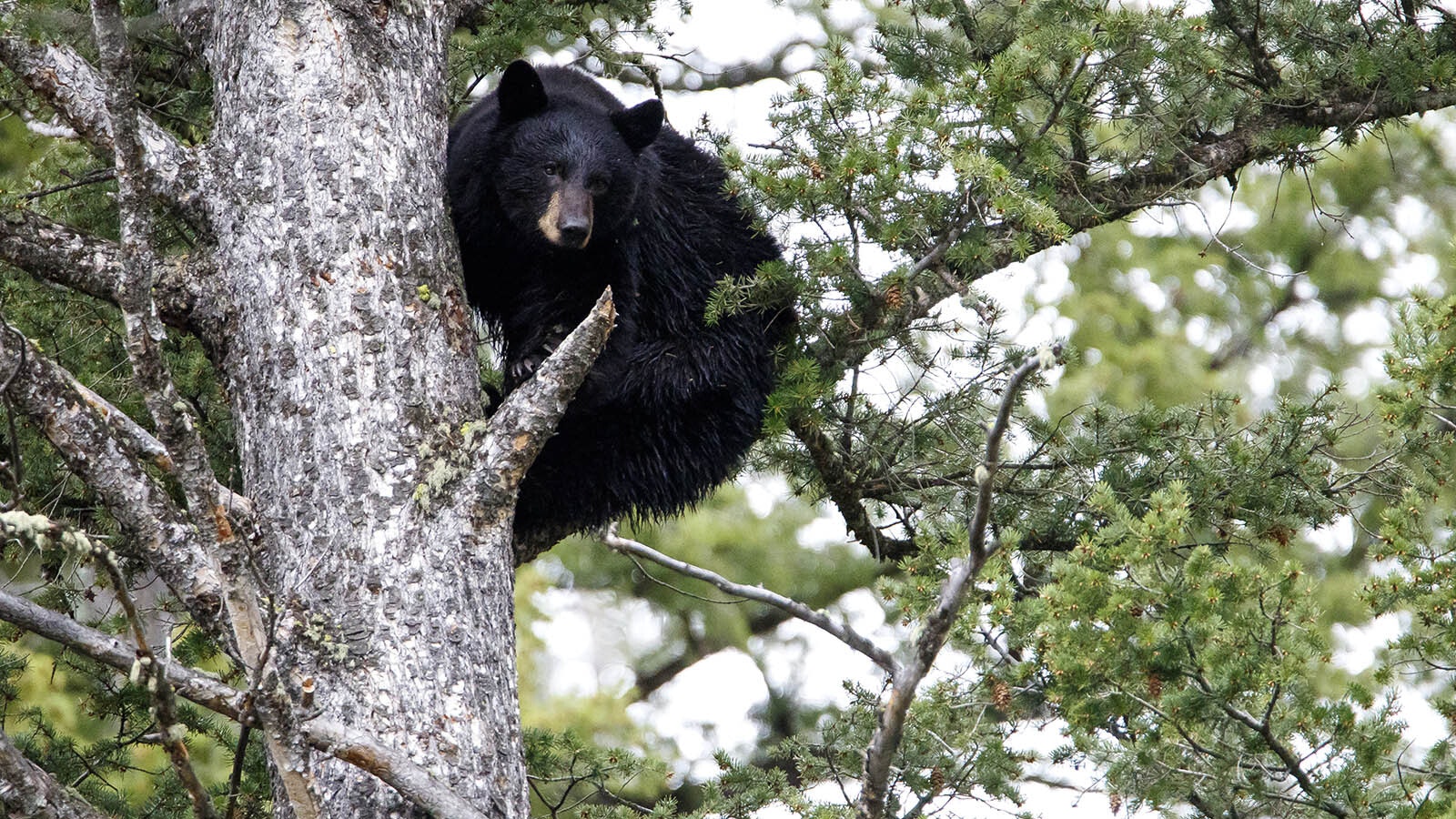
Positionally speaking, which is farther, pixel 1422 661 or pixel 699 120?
pixel 699 120

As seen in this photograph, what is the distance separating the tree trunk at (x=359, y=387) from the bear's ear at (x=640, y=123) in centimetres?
85

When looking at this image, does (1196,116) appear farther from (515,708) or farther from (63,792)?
(63,792)

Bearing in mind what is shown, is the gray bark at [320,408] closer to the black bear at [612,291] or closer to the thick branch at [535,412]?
the thick branch at [535,412]

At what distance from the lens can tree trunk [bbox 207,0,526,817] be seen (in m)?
2.80

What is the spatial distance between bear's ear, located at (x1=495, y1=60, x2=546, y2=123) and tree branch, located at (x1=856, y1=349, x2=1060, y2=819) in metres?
2.56

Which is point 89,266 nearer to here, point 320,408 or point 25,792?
point 320,408

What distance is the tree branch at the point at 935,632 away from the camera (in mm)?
2143

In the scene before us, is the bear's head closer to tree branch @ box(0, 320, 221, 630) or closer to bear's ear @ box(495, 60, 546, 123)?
bear's ear @ box(495, 60, 546, 123)

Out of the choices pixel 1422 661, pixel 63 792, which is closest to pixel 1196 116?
pixel 1422 661

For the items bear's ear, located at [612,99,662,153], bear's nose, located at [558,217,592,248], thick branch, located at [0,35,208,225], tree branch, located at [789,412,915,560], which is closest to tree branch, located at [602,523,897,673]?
tree branch, located at [789,412,915,560]

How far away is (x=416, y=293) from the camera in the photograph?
335cm

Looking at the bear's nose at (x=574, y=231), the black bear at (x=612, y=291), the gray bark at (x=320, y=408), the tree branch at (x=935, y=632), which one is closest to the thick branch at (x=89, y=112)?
the gray bark at (x=320, y=408)

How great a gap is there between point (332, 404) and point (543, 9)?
7.40ft

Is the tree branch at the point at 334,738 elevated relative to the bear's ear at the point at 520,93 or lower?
lower
